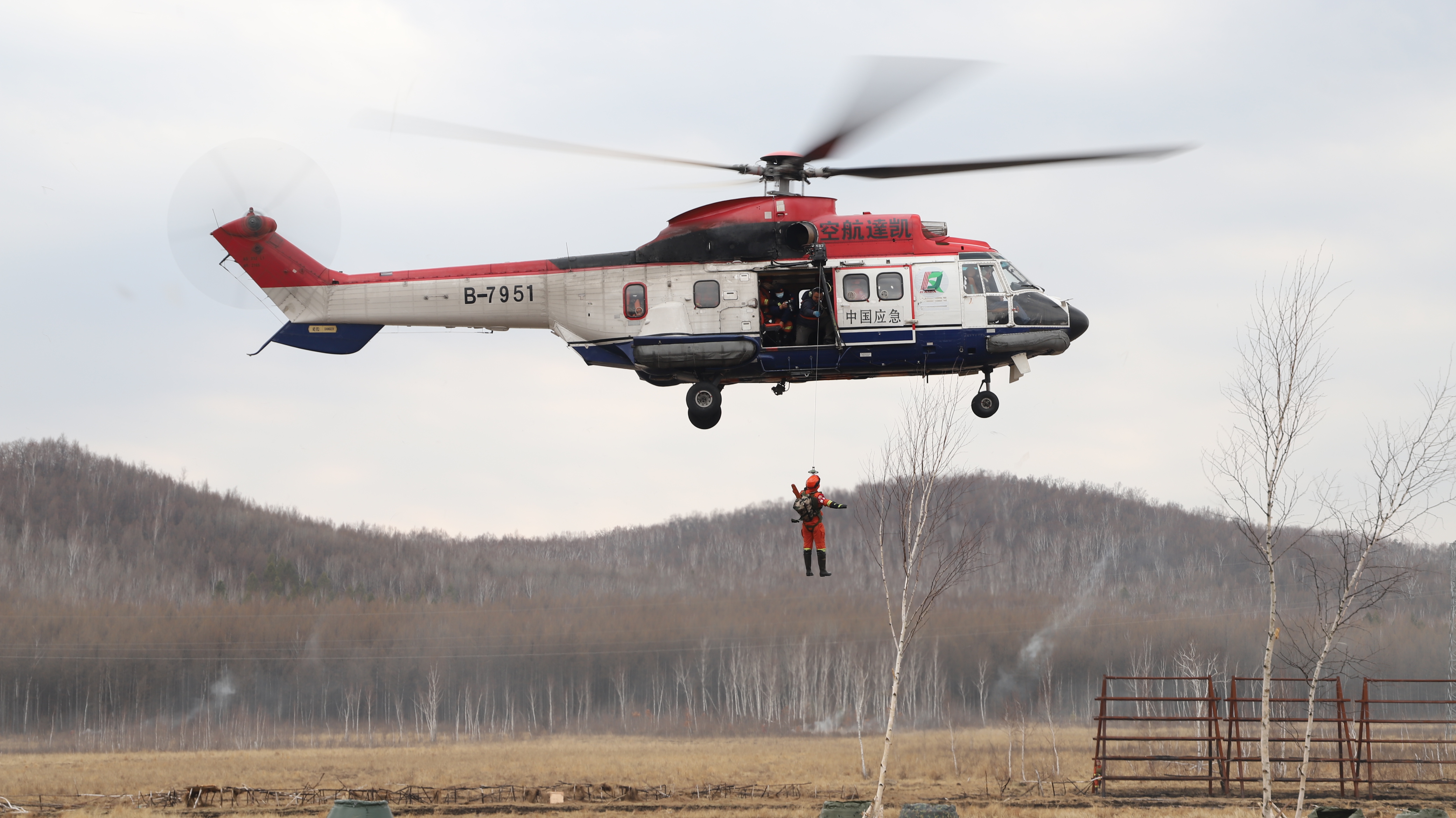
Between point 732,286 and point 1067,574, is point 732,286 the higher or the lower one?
the higher one

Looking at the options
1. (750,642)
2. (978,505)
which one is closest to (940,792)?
(750,642)

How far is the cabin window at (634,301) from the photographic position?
68.4 feet

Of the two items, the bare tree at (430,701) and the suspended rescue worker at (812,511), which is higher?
the suspended rescue worker at (812,511)

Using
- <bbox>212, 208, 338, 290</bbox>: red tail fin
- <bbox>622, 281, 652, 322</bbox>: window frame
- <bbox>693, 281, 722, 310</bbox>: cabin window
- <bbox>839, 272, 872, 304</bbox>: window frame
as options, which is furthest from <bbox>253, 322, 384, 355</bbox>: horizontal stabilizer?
<bbox>839, 272, 872, 304</bbox>: window frame

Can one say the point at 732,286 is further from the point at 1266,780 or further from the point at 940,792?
the point at 940,792

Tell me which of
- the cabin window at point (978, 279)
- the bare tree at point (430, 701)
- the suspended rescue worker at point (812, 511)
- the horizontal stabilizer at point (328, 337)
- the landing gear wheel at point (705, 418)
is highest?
the cabin window at point (978, 279)

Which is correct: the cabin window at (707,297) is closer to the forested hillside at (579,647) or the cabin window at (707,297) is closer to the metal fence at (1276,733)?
the metal fence at (1276,733)

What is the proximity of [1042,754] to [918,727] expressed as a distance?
22.4m

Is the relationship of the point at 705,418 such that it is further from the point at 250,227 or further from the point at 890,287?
the point at 250,227

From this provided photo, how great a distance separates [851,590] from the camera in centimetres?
8862

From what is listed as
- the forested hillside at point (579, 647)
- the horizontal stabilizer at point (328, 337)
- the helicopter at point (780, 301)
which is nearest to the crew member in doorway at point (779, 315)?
the helicopter at point (780, 301)

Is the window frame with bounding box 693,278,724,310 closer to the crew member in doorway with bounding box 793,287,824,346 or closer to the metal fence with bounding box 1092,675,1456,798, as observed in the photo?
the crew member in doorway with bounding box 793,287,824,346

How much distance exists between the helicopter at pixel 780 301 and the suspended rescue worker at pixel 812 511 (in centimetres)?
237

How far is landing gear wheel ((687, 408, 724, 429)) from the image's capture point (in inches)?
826
